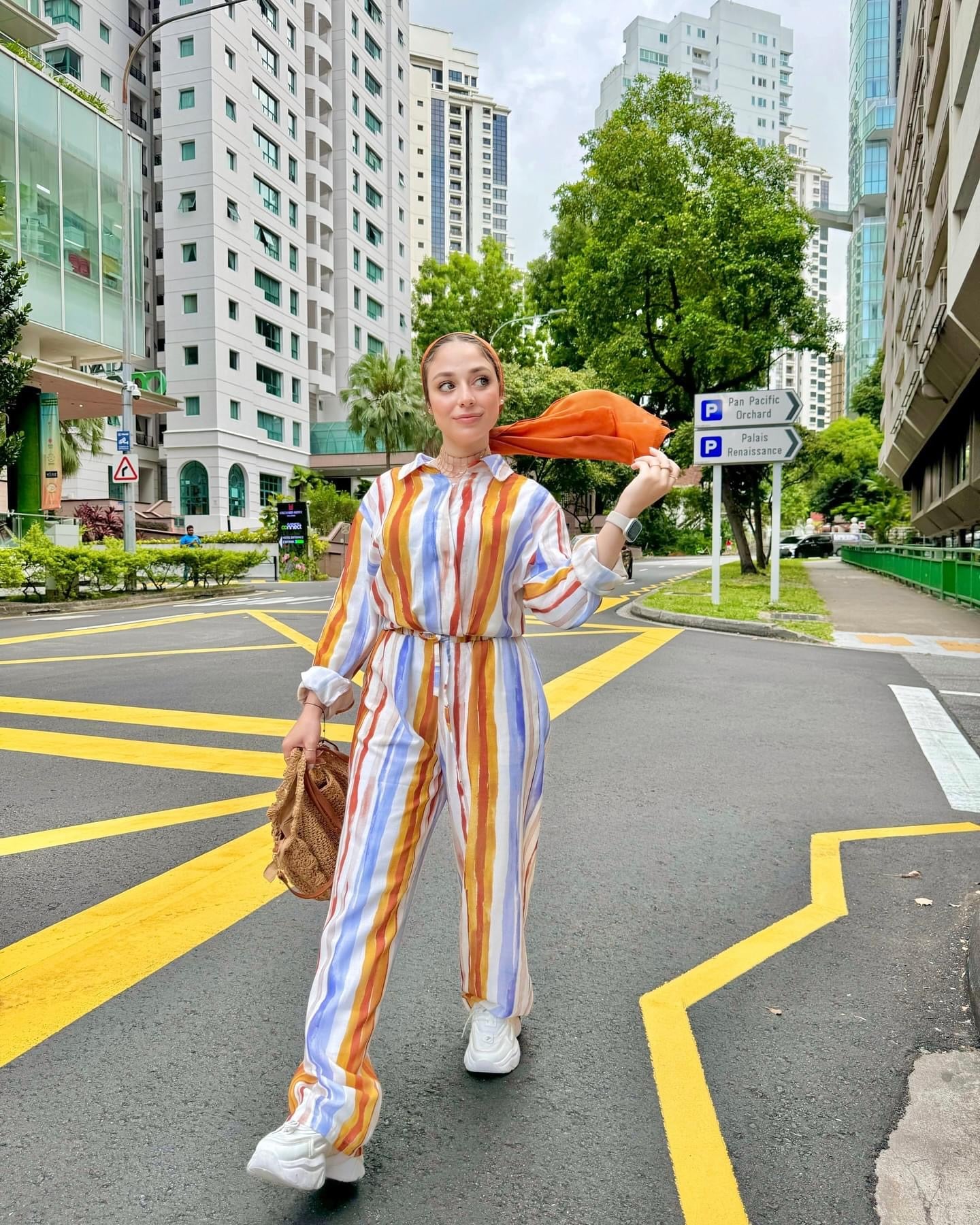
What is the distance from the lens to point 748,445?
Result: 17.6 m

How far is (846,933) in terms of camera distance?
11.2ft

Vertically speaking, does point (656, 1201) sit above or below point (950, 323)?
below

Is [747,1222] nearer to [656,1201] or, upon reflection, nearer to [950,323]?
[656,1201]

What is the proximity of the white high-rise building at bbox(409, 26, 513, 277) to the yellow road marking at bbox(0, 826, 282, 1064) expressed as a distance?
140630mm

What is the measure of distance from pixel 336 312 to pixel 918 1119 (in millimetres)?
59394

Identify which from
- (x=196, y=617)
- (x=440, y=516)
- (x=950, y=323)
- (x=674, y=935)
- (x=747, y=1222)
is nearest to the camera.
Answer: (x=747, y=1222)

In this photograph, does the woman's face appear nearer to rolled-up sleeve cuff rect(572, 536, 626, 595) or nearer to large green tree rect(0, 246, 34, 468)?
rolled-up sleeve cuff rect(572, 536, 626, 595)

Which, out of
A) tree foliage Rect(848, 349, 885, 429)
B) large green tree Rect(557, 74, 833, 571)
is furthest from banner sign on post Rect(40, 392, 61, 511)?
tree foliage Rect(848, 349, 885, 429)

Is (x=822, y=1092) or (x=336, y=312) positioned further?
(x=336, y=312)

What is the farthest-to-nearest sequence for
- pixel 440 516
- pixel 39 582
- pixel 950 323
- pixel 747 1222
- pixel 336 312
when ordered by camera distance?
pixel 336 312
pixel 39 582
pixel 950 323
pixel 440 516
pixel 747 1222

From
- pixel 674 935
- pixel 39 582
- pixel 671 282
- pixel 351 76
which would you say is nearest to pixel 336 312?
pixel 351 76

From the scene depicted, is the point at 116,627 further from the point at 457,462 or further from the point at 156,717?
the point at 457,462

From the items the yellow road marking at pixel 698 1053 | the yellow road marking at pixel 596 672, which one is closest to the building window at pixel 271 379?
the yellow road marking at pixel 596 672

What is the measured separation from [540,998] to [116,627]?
1223 cm
